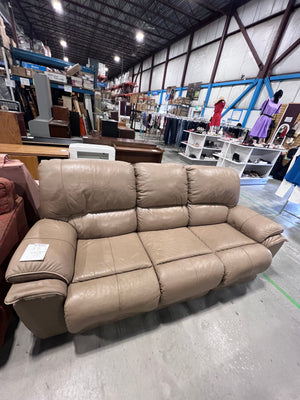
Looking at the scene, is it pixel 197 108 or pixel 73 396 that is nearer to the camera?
pixel 73 396

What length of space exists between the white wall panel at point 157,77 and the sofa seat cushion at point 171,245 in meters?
12.1

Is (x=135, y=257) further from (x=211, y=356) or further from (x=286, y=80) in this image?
(x=286, y=80)

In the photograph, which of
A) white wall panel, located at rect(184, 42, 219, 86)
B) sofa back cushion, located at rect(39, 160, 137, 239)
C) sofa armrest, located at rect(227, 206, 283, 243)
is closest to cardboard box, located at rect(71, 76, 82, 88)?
sofa back cushion, located at rect(39, 160, 137, 239)

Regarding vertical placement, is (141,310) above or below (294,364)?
above

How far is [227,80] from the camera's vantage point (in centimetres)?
626

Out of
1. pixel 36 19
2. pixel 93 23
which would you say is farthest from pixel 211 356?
pixel 36 19

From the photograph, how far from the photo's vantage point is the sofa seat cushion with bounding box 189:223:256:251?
4.89ft

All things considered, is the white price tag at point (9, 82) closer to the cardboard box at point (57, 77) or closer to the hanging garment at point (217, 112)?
the cardboard box at point (57, 77)

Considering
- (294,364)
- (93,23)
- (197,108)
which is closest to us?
(294,364)

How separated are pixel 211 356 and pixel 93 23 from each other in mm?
12903

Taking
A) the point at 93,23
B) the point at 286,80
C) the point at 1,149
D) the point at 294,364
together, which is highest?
the point at 93,23

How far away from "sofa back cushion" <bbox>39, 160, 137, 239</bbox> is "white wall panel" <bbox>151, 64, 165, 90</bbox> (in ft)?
39.1

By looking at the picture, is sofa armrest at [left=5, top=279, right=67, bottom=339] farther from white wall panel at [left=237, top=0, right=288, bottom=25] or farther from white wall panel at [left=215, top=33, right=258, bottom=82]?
white wall panel at [left=237, top=0, right=288, bottom=25]

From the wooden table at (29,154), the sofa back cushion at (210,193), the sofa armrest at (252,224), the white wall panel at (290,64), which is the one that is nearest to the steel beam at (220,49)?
the white wall panel at (290,64)
